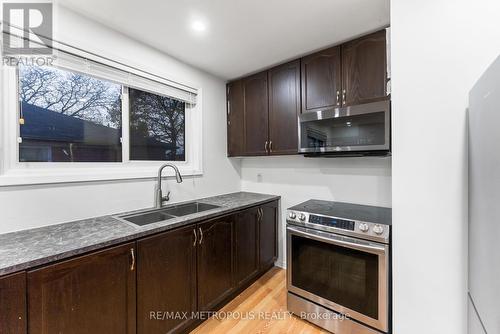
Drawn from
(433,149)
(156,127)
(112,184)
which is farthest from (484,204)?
(156,127)

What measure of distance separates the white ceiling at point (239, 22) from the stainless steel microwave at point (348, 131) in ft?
2.10

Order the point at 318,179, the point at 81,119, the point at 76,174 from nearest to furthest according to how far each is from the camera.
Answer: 1. the point at 76,174
2. the point at 81,119
3. the point at 318,179

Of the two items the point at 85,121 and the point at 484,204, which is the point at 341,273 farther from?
the point at 85,121

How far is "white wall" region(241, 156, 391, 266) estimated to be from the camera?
2.09 m

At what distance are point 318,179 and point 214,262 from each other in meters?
1.41

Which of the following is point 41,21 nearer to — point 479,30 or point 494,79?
point 494,79

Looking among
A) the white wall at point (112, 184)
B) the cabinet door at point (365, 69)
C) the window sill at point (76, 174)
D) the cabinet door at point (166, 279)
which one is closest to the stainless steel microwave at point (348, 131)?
the cabinet door at point (365, 69)

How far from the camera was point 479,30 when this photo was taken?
1.12m

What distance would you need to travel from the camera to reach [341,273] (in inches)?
65.4

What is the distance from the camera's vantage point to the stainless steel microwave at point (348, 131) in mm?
1603

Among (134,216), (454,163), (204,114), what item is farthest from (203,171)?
(454,163)

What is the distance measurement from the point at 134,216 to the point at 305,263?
59.4 inches

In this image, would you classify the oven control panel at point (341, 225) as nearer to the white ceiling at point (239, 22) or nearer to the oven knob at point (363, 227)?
the oven knob at point (363, 227)

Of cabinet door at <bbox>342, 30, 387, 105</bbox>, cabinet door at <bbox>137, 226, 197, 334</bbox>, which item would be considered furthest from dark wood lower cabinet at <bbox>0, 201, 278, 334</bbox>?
cabinet door at <bbox>342, 30, 387, 105</bbox>
